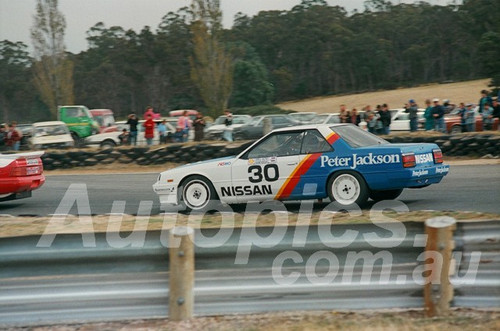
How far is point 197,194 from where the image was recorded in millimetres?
10656

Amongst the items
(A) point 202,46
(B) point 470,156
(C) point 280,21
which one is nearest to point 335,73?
(C) point 280,21

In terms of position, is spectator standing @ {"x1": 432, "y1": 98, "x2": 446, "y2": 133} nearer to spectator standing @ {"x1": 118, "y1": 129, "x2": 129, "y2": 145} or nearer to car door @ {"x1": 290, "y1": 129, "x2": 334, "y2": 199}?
spectator standing @ {"x1": 118, "y1": 129, "x2": 129, "y2": 145}

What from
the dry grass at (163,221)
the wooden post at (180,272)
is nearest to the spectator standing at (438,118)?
the dry grass at (163,221)

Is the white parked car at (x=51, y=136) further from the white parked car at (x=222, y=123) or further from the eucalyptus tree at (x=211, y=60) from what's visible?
the eucalyptus tree at (x=211, y=60)

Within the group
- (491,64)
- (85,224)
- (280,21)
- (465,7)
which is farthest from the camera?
(280,21)

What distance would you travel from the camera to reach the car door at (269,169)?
10047 mm

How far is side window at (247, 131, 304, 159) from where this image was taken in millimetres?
10078

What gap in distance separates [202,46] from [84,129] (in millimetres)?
11082

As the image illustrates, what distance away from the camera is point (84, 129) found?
109 feet

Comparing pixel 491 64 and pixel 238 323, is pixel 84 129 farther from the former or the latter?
pixel 491 64

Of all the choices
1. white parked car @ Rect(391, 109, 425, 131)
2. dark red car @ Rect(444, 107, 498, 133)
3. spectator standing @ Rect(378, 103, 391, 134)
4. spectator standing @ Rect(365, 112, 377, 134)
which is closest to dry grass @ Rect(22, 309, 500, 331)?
spectator standing @ Rect(378, 103, 391, 134)

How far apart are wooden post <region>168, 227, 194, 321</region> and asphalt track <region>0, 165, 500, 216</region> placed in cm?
566

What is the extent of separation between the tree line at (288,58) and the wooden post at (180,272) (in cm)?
5658

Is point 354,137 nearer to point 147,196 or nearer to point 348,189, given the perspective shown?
point 348,189
